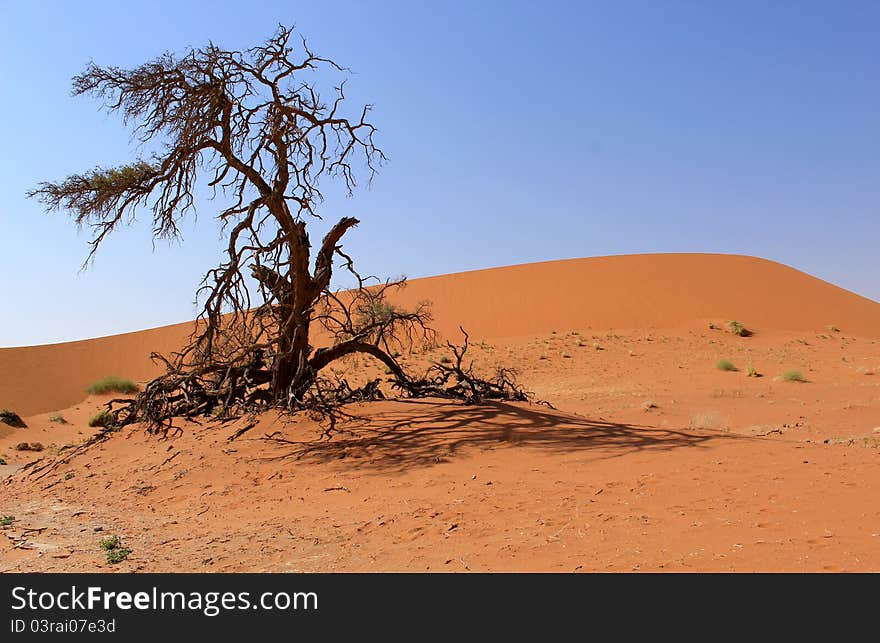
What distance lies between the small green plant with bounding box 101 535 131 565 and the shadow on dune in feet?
8.75

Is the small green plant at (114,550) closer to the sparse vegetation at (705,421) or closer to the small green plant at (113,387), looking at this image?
the sparse vegetation at (705,421)

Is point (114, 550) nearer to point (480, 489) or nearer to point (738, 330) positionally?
point (480, 489)

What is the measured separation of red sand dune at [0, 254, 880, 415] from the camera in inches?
1464

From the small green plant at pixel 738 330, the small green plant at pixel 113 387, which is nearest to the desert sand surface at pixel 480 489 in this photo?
the small green plant at pixel 113 387

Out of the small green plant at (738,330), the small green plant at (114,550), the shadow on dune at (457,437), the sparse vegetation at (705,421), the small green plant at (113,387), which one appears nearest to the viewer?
the small green plant at (114,550)

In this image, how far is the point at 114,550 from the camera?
5996mm

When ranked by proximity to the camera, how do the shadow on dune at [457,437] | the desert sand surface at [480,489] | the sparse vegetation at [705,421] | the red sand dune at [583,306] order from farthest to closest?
1. the red sand dune at [583,306]
2. the sparse vegetation at [705,421]
3. the shadow on dune at [457,437]
4. the desert sand surface at [480,489]

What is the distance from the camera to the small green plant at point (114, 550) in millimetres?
5644

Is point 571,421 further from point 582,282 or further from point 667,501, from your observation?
point 582,282

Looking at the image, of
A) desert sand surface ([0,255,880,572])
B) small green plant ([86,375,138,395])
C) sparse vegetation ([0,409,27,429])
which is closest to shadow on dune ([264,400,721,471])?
desert sand surface ([0,255,880,572])

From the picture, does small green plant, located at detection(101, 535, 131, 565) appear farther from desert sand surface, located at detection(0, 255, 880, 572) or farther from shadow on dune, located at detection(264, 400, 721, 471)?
shadow on dune, located at detection(264, 400, 721, 471)

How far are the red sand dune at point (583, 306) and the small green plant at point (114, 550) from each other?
26.1 meters
